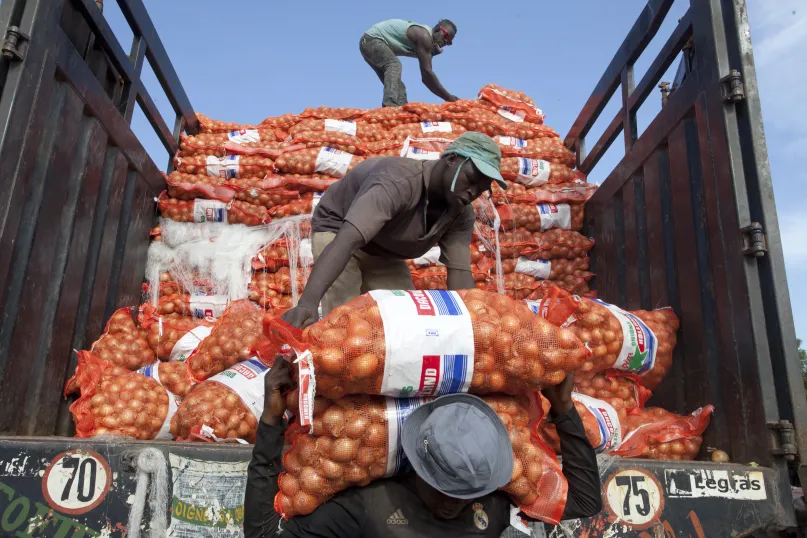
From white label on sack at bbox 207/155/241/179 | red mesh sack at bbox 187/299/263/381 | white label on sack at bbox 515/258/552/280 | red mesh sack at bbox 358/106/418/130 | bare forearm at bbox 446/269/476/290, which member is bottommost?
red mesh sack at bbox 187/299/263/381

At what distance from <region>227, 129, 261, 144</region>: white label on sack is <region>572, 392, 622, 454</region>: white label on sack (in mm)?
3380

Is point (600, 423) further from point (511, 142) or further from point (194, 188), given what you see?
point (194, 188)

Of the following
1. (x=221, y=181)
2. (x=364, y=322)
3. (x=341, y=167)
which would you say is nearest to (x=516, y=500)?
(x=364, y=322)

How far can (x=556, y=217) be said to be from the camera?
4277mm

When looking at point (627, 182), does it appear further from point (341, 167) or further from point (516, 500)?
point (516, 500)

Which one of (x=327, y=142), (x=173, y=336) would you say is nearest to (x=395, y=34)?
(x=327, y=142)

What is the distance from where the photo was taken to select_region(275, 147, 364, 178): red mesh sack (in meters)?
4.34

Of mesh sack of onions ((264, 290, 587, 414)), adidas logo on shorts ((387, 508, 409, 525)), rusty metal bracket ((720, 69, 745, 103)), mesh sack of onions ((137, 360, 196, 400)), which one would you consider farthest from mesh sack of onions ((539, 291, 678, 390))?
mesh sack of onions ((137, 360, 196, 400))

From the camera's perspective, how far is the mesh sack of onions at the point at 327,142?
445 centimetres

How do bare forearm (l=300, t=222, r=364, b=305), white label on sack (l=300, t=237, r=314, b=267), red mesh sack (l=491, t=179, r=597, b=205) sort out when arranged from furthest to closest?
1. red mesh sack (l=491, t=179, r=597, b=205)
2. white label on sack (l=300, t=237, r=314, b=267)
3. bare forearm (l=300, t=222, r=364, b=305)

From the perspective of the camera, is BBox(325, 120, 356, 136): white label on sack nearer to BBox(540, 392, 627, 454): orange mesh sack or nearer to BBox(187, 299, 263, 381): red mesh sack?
BBox(187, 299, 263, 381): red mesh sack

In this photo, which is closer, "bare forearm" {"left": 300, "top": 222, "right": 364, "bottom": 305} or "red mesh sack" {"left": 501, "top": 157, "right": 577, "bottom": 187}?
"bare forearm" {"left": 300, "top": 222, "right": 364, "bottom": 305}

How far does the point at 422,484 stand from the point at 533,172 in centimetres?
339

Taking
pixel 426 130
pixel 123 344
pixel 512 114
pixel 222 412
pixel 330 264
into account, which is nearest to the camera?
pixel 330 264
